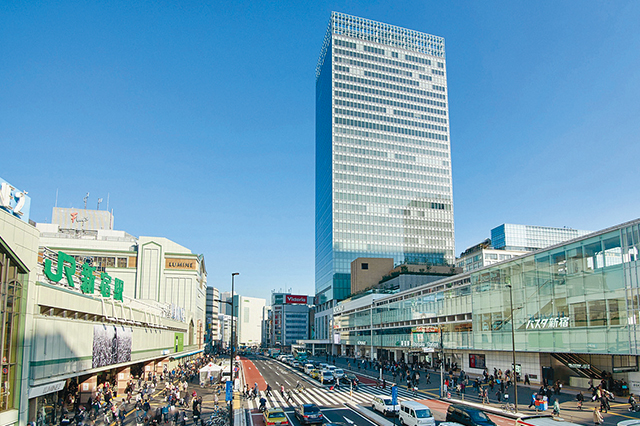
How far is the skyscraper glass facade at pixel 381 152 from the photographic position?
156625mm

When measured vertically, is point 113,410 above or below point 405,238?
below

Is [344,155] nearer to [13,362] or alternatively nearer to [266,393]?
[266,393]

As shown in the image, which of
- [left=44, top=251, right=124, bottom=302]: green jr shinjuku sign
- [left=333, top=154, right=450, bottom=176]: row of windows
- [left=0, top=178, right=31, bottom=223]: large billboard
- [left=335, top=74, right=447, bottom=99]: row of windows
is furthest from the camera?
[left=335, top=74, right=447, bottom=99]: row of windows

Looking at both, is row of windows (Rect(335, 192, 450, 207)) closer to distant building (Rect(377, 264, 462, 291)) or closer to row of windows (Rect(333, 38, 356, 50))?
distant building (Rect(377, 264, 462, 291))

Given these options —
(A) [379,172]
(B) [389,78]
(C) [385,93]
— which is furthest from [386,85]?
(A) [379,172]

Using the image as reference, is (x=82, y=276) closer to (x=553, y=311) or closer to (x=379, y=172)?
(x=553, y=311)

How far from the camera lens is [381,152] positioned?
16312 centimetres

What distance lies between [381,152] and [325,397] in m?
127

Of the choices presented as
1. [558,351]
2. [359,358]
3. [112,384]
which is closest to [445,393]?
[558,351]

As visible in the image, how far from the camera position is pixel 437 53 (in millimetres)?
177625

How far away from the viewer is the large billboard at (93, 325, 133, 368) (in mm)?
34375

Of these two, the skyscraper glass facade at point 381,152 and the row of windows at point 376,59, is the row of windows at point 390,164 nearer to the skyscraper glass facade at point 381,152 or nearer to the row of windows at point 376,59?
the skyscraper glass facade at point 381,152

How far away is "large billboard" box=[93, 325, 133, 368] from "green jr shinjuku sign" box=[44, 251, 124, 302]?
2.70 m

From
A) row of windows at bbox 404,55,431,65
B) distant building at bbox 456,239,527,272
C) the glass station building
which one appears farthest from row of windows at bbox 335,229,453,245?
the glass station building
